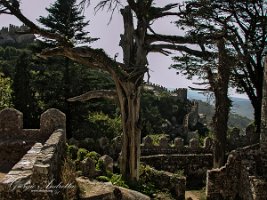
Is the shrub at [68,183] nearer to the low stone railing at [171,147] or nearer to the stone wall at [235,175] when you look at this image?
the stone wall at [235,175]

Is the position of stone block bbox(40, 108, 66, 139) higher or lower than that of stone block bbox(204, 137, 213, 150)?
higher

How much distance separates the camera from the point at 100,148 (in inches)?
823

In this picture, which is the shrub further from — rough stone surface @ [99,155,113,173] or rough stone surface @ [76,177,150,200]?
rough stone surface @ [99,155,113,173]

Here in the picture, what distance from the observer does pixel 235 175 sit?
16.6 meters

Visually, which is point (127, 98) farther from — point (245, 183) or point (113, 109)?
point (113, 109)

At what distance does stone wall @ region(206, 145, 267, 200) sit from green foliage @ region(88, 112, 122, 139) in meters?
11.9

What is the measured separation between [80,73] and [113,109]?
8.75m

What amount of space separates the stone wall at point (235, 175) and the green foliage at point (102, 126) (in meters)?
11.9

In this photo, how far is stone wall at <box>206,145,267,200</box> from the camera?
16.0 metres

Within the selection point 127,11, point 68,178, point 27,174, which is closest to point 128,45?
point 127,11

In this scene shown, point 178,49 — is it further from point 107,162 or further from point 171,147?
point 171,147

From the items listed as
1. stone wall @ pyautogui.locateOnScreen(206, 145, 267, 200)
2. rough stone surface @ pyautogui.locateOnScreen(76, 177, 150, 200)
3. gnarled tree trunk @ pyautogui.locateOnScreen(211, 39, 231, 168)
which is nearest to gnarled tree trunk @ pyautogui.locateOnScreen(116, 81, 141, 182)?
rough stone surface @ pyautogui.locateOnScreen(76, 177, 150, 200)

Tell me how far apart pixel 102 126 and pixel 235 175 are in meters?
15.1

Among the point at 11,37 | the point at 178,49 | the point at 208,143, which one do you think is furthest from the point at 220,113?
the point at 11,37
